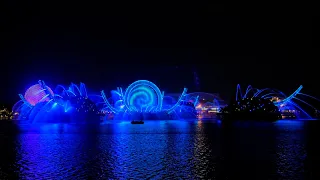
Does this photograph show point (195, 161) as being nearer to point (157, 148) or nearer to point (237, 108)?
point (157, 148)

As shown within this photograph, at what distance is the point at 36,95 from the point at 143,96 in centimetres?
2698

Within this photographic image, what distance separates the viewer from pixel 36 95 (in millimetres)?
89812

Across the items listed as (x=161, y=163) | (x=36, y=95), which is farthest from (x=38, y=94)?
(x=161, y=163)

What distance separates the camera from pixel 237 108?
105m

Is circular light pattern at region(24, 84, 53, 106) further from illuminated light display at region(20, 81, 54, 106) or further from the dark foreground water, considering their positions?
the dark foreground water

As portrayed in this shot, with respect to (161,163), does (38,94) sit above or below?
above

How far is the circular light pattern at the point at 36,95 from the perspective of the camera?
87938 millimetres

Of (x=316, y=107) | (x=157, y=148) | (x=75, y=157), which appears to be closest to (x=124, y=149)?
(x=157, y=148)

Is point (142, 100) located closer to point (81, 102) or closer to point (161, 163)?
point (81, 102)

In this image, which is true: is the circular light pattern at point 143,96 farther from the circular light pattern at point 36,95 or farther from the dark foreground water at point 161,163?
the dark foreground water at point 161,163

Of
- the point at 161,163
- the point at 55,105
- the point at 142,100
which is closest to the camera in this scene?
the point at 161,163

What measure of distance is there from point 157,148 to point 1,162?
917 centimetres

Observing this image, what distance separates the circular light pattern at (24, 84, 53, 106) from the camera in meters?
87.9

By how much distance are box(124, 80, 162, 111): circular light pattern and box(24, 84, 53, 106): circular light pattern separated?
19976 mm
